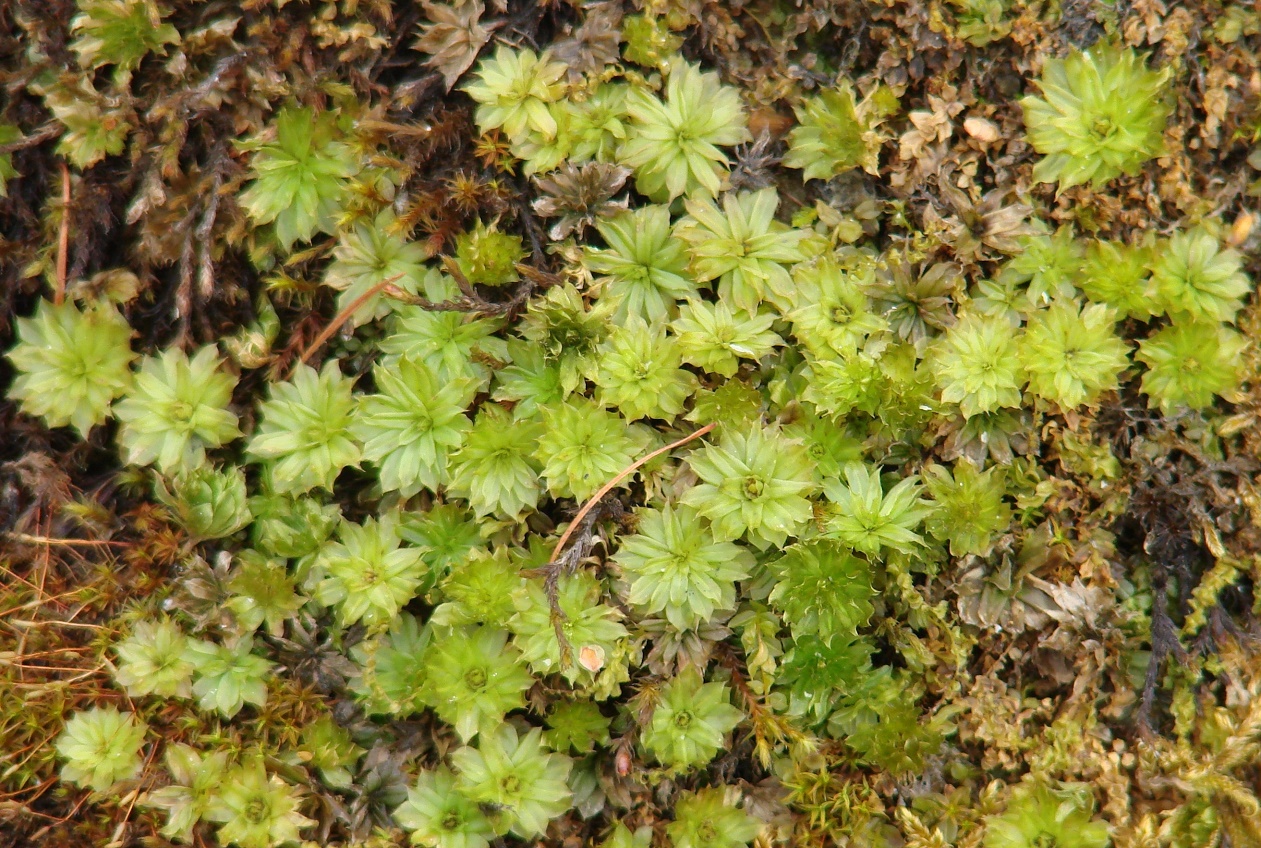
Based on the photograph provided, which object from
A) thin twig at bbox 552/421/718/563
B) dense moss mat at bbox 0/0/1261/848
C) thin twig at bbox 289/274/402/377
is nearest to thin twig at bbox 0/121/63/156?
dense moss mat at bbox 0/0/1261/848

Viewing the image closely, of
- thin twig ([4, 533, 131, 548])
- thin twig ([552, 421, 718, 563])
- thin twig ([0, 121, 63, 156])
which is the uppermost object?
thin twig ([0, 121, 63, 156])

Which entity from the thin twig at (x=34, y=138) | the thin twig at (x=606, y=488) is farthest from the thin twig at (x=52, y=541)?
the thin twig at (x=606, y=488)

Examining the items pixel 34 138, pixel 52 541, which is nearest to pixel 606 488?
pixel 52 541

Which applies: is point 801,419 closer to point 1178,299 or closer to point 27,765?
point 1178,299

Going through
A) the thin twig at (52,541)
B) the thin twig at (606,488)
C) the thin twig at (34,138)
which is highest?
the thin twig at (34,138)

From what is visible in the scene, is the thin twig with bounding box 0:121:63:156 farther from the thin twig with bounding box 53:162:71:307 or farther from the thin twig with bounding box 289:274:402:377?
the thin twig with bounding box 289:274:402:377

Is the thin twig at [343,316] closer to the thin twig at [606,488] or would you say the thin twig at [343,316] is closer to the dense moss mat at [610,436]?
the dense moss mat at [610,436]

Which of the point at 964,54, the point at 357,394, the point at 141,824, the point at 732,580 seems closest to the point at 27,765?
the point at 141,824
